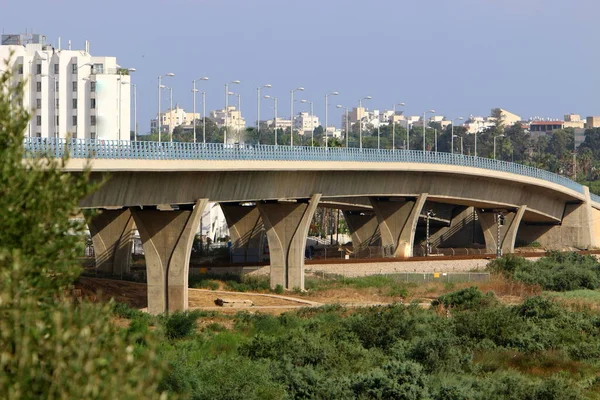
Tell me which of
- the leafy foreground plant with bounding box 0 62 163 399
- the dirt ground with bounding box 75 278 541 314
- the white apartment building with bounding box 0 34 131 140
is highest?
the white apartment building with bounding box 0 34 131 140

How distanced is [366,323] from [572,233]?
61283 millimetres

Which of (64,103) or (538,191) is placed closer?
(538,191)

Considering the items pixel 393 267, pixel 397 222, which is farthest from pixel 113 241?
pixel 397 222

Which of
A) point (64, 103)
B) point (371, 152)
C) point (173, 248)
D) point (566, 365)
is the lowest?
point (566, 365)

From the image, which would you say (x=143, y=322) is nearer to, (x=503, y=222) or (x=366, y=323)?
(x=366, y=323)

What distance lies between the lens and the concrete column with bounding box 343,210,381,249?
4131 inches

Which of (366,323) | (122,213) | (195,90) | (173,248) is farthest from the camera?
(122,213)

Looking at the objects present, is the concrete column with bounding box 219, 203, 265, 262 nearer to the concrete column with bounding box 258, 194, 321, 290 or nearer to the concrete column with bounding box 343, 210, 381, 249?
the concrete column with bounding box 258, 194, 321, 290

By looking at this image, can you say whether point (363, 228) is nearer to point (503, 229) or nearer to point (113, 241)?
point (503, 229)

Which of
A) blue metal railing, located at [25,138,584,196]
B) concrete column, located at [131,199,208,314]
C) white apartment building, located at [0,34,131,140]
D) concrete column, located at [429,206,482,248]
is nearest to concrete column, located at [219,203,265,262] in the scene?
blue metal railing, located at [25,138,584,196]

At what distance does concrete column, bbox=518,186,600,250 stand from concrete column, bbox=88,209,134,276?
43983 millimetres

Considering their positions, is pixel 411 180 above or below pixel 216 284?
above

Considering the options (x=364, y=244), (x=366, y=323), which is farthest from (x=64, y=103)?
(x=366, y=323)

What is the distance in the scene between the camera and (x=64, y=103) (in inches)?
5285
